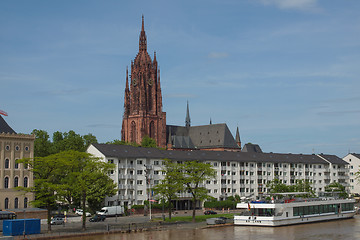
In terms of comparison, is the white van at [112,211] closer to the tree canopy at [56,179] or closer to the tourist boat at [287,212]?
the tree canopy at [56,179]

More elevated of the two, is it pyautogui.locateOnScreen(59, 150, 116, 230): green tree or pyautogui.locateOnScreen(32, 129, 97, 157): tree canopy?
pyautogui.locateOnScreen(32, 129, 97, 157): tree canopy

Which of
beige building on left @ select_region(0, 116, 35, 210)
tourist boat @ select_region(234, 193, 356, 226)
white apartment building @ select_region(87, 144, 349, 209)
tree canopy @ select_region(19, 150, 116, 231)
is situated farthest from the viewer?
white apartment building @ select_region(87, 144, 349, 209)

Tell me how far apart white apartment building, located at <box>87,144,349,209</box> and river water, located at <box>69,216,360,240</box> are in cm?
1703

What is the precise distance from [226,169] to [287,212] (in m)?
58.6

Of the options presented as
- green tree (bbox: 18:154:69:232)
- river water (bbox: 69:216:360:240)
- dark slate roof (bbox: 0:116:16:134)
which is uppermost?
dark slate roof (bbox: 0:116:16:134)

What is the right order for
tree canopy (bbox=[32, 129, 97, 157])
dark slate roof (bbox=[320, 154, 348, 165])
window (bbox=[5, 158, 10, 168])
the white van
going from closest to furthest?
window (bbox=[5, 158, 10, 168]) < the white van < tree canopy (bbox=[32, 129, 97, 157]) < dark slate roof (bbox=[320, 154, 348, 165])

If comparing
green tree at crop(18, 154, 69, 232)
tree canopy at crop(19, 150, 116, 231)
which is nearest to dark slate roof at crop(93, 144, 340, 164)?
tree canopy at crop(19, 150, 116, 231)

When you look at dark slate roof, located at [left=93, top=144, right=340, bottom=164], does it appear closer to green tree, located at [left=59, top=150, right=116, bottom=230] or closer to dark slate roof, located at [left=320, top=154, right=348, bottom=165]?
dark slate roof, located at [left=320, top=154, right=348, bottom=165]

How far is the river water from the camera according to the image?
7562cm

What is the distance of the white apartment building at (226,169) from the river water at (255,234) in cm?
1703

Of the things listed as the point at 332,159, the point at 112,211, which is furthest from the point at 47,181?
the point at 332,159

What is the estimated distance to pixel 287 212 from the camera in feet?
315

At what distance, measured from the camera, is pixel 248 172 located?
159625mm

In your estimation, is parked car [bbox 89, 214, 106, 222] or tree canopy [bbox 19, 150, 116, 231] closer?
tree canopy [bbox 19, 150, 116, 231]
